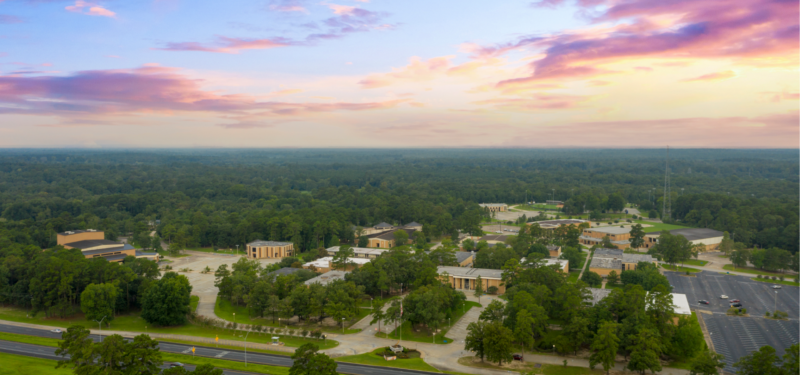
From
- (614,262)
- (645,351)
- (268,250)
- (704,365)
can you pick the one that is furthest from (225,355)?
(614,262)

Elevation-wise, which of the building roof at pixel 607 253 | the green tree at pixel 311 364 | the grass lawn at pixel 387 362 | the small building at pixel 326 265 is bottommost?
the grass lawn at pixel 387 362

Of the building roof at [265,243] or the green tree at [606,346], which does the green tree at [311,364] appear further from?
the building roof at [265,243]

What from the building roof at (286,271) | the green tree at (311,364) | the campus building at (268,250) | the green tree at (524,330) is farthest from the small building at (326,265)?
the green tree at (311,364)

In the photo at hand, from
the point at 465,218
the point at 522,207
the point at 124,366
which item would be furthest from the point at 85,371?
the point at 522,207

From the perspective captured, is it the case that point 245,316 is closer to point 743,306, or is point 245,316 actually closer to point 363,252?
point 363,252

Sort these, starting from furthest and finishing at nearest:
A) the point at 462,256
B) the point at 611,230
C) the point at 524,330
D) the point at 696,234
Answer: the point at 611,230 < the point at 696,234 < the point at 462,256 < the point at 524,330

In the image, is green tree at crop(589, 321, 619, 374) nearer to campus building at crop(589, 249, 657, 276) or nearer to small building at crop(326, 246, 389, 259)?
campus building at crop(589, 249, 657, 276)

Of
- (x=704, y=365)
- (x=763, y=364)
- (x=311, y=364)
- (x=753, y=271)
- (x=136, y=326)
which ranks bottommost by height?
(x=753, y=271)
